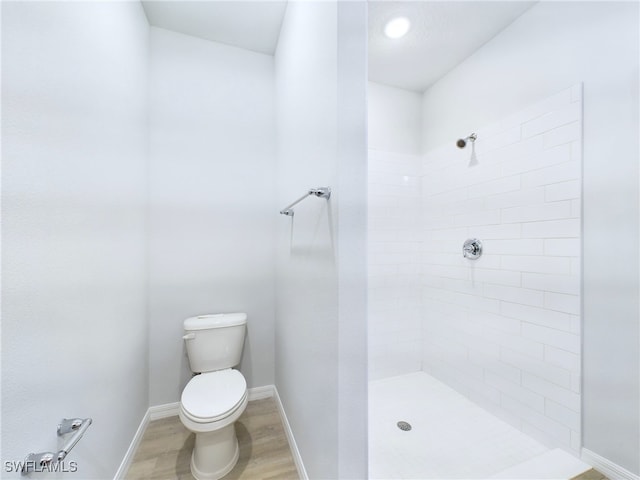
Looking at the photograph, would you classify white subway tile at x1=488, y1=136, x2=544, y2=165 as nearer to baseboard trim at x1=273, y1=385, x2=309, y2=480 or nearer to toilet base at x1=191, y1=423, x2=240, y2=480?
baseboard trim at x1=273, y1=385, x2=309, y2=480

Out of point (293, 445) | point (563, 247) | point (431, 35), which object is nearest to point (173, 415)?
point (293, 445)

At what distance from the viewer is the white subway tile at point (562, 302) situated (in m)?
1.22

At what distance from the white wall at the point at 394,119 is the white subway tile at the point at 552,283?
4.17 feet

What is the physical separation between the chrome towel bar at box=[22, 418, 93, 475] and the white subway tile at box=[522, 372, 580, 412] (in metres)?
1.92

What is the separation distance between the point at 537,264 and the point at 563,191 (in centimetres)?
39

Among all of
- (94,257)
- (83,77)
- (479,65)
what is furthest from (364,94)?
(479,65)

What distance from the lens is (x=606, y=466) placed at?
1.12m

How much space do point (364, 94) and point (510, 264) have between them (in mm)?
1334

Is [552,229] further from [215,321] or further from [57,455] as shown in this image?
[57,455]

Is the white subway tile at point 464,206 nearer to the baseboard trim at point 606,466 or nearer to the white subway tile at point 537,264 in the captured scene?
the white subway tile at point 537,264

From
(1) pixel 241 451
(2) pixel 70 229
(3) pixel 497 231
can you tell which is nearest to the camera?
(2) pixel 70 229

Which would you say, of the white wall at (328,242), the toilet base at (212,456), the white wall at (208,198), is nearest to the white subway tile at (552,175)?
the white wall at (328,242)

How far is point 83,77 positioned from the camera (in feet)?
3.00

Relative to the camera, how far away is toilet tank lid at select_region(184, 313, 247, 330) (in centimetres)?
150
